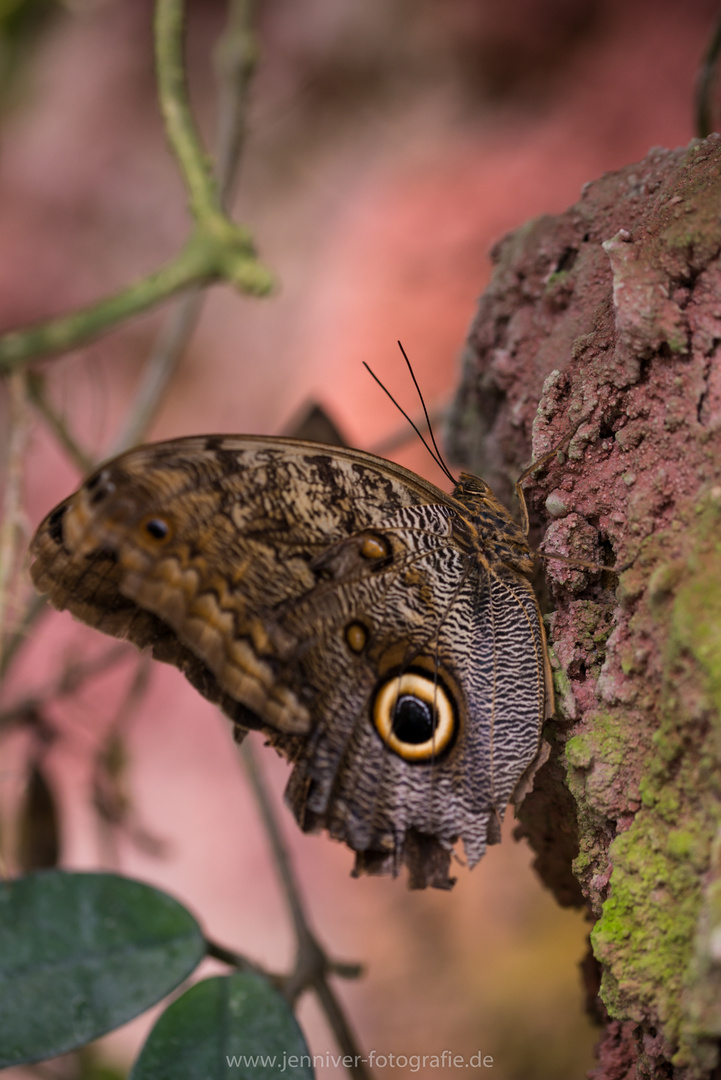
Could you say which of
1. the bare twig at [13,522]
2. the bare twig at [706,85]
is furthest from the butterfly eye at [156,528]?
the bare twig at [706,85]

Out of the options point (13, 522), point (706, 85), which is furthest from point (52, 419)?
point (706, 85)

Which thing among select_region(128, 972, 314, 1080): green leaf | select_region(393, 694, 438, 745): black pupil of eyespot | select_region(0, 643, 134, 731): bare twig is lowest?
select_region(128, 972, 314, 1080): green leaf

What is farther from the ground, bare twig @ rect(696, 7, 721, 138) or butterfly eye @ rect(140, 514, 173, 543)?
bare twig @ rect(696, 7, 721, 138)

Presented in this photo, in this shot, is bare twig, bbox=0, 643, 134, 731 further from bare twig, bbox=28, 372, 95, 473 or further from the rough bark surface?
the rough bark surface

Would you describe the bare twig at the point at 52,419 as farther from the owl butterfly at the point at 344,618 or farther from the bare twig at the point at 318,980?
the bare twig at the point at 318,980

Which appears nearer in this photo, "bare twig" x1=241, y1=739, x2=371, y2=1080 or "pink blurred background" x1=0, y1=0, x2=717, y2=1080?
"bare twig" x1=241, y1=739, x2=371, y2=1080

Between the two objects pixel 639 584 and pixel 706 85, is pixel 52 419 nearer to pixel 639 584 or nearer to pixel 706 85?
pixel 639 584

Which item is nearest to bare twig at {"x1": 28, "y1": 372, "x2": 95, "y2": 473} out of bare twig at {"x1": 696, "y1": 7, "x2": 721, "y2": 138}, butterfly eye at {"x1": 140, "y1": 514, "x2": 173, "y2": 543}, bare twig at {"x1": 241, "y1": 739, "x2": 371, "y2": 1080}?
butterfly eye at {"x1": 140, "y1": 514, "x2": 173, "y2": 543}

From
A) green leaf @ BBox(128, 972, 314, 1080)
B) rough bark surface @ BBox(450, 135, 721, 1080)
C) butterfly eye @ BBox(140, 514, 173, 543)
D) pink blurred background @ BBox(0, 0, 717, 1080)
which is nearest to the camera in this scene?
rough bark surface @ BBox(450, 135, 721, 1080)
